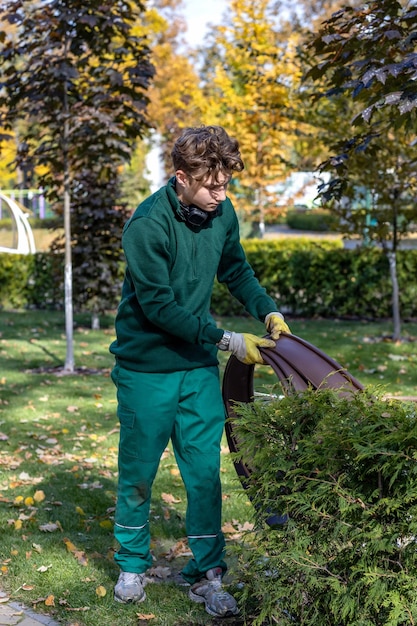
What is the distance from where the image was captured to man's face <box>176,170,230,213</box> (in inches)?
128

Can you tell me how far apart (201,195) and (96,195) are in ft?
31.2

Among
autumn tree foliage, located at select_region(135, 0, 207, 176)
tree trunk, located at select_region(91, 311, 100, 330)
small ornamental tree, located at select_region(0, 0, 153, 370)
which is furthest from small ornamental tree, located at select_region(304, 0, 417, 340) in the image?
autumn tree foliage, located at select_region(135, 0, 207, 176)

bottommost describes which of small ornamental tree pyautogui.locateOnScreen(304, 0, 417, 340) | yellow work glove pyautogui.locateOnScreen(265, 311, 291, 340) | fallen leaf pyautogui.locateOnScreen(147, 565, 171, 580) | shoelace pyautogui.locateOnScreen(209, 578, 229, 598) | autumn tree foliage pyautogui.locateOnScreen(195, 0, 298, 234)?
fallen leaf pyautogui.locateOnScreen(147, 565, 171, 580)

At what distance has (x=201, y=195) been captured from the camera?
10.8ft

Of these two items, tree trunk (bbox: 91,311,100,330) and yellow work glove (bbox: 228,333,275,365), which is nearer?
yellow work glove (bbox: 228,333,275,365)

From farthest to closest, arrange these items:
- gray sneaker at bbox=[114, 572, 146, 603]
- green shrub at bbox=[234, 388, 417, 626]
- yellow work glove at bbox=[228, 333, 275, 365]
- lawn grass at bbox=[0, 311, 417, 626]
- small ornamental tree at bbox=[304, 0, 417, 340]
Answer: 1. small ornamental tree at bbox=[304, 0, 417, 340]
2. lawn grass at bbox=[0, 311, 417, 626]
3. gray sneaker at bbox=[114, 572, 146, 603]
4. yellow work glove at bbox=[228, 333, 275, 365]
5. green shrub at bbox=[234, 388, 417, 626]

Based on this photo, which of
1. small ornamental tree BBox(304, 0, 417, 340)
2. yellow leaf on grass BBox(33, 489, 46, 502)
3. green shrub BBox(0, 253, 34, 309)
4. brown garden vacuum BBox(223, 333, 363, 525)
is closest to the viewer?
brown garden vacuum BBox(223, 333, 363, 525)

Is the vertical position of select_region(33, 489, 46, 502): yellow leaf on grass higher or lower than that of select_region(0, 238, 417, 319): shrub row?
lower

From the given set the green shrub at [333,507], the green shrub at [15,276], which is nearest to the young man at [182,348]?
the green shrub at [333,507]

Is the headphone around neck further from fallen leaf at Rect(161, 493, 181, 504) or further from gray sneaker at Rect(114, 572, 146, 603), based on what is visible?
fallen leaf at Rect(161, 493, 181, 504)

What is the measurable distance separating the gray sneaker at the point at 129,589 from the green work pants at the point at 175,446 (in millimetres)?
41

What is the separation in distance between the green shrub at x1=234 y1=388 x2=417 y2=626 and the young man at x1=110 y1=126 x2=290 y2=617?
0.49 metres

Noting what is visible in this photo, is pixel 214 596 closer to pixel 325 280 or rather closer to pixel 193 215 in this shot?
pixel 193 215

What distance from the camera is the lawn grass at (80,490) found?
365 cm
